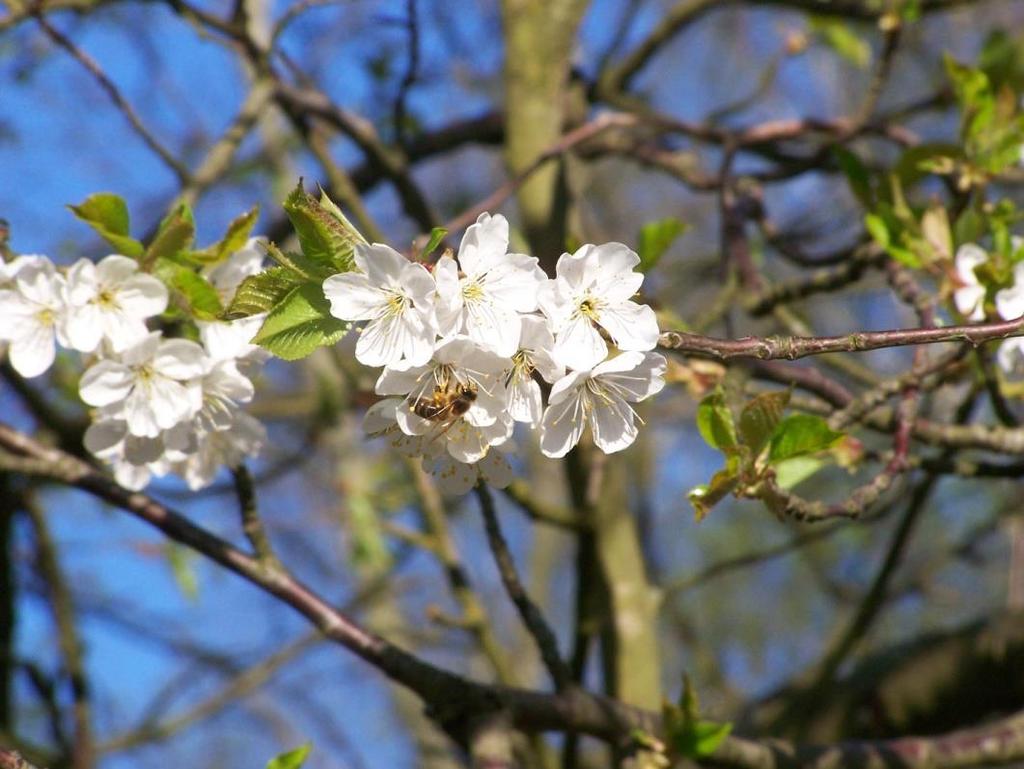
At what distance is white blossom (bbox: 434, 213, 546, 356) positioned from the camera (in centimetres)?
83

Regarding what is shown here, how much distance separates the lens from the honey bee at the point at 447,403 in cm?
88

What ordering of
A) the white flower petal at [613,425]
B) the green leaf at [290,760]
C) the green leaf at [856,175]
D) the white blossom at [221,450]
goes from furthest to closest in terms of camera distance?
the green leaf at [856,175] < the white blossom at [221,450] < the green leaf at [290,760] < the white flower petal at [613,425]

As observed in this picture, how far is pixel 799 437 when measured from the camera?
1.01 metres

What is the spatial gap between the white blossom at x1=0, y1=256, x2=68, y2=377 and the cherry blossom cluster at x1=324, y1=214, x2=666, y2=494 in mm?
324

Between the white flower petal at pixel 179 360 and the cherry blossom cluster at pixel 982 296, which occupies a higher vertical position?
the cherry blossom cluster at pixel 982 296

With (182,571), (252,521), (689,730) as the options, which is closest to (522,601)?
(689,730)

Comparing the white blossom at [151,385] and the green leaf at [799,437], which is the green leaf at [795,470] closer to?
the green leaf at [799,437]

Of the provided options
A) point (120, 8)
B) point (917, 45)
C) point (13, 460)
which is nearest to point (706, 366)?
point (13, 460)

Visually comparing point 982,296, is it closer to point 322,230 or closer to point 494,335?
point 494,335

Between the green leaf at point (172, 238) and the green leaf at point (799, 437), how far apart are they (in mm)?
614

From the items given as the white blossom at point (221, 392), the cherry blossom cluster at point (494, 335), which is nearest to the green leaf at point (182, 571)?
the white blossom at point (221, 392)

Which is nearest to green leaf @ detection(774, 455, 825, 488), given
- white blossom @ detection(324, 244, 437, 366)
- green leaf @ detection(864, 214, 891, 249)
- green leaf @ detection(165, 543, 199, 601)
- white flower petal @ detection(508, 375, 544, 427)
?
green leaf @ detection(864, 214, 891, 249)

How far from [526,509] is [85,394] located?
3.28 feet

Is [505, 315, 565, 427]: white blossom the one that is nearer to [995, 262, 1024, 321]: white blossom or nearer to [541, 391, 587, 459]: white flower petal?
[541, 391, 587, 459]: white flower petal
